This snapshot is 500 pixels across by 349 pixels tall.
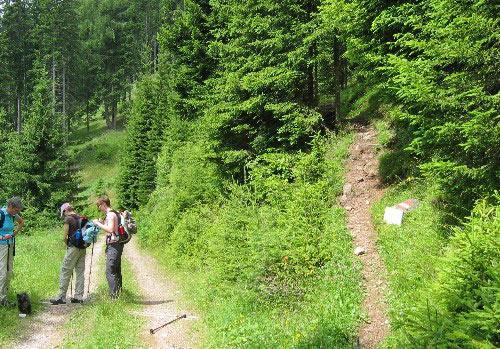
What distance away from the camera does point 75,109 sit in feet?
209

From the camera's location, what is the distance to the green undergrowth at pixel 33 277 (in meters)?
8.27

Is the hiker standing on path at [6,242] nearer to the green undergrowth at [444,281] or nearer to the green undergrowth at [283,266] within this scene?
the green undergrowth at [283,266]

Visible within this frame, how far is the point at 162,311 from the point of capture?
10.3 m

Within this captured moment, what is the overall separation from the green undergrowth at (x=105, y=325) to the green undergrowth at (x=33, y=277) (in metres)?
0.96

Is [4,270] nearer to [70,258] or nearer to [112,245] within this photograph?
[70,258]

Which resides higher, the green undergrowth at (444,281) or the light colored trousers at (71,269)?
the green undergrowth at (444,281)

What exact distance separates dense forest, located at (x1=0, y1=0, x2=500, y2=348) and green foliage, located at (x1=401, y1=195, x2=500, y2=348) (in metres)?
0.02

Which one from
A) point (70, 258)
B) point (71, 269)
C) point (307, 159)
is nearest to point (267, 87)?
point (307, 159)

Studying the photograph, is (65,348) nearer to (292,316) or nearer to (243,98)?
(292,316)

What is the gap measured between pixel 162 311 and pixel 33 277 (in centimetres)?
488

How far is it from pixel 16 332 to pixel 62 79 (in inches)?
2331

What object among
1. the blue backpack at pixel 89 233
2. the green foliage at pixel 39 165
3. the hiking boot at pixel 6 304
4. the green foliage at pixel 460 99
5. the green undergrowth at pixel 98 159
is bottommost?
the green undergrowth at pixel 98 159

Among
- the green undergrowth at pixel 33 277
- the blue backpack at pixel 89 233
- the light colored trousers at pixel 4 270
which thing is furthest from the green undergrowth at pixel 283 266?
the light colored trousers at pixel 4 270

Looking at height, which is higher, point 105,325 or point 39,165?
point 105,325
